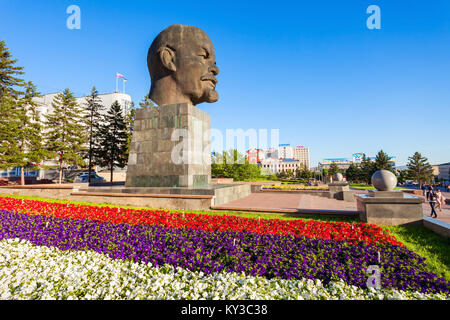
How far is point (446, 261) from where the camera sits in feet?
13.3

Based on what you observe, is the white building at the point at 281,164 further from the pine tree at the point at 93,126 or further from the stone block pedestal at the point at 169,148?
the stone block pedestal at the point at 169,148

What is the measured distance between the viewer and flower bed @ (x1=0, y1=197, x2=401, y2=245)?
528 centimetres

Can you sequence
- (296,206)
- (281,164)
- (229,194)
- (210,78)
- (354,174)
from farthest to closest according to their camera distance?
(281,164), (354,174), (210,78), (229,194), (296,206)

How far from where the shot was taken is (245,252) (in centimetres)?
423

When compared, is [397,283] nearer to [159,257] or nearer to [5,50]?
[159,257]

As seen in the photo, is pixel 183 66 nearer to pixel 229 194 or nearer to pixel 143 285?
pixel 229 194

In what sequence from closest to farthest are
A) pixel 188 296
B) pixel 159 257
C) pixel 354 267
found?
pixel 188 296
pixel 354 267
pixel 159 257

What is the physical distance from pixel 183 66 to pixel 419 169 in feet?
205

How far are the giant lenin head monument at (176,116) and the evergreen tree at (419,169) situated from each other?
59.5 meters

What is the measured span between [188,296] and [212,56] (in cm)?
1197

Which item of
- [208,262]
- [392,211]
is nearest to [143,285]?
[208,262]

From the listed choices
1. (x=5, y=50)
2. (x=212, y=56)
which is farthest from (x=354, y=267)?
(x=5, y=50)

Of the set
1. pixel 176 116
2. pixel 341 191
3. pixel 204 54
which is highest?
pixel 204 54

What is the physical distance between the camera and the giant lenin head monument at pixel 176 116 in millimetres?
10945
